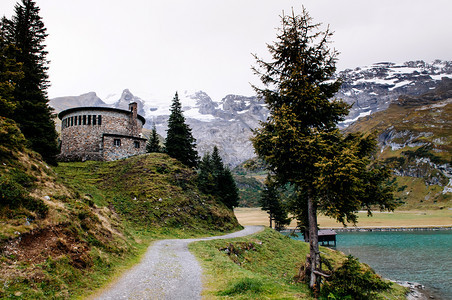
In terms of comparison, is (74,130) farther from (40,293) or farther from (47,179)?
(40,293)

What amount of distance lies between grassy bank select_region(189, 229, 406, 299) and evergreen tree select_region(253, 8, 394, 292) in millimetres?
2842

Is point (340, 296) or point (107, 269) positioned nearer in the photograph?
point (340, 296)

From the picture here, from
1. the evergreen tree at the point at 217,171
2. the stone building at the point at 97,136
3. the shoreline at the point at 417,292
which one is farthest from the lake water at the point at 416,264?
the stone building at the point at 97,136

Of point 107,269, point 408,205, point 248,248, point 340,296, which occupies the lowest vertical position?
point 408,205

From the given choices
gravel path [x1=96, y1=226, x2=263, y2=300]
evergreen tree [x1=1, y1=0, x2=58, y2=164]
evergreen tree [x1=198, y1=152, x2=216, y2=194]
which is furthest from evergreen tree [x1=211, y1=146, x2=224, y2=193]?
gravel path [x1=96, y1=226, x2=263, y2=300]

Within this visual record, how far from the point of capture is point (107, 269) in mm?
10852

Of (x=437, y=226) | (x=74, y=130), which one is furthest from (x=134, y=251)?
(x=437, y=226)

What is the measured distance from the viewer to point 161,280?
10391 millimetres

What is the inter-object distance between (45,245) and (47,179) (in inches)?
300

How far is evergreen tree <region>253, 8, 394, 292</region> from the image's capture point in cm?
1100

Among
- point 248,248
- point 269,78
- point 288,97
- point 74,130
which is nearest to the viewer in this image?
point 288,97

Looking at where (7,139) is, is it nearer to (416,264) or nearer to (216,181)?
(216,181)

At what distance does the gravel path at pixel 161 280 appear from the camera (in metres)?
8.70

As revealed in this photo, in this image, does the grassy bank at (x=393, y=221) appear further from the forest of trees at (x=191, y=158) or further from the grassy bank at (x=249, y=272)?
the grassy bank at (x=249, y=272)
